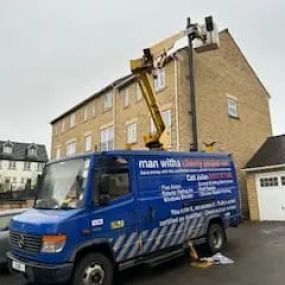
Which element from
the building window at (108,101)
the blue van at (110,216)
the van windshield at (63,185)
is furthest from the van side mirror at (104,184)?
the building window at (108,101)

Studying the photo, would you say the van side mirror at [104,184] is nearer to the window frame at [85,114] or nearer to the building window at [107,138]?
the building window at [107,138]

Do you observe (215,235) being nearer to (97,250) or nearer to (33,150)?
(97,250)

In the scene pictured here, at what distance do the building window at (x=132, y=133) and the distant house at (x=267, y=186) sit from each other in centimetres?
714

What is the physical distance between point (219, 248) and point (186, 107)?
1036cm

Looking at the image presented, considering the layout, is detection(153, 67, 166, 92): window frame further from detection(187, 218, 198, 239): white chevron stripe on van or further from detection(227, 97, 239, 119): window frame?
detection(187, 218, 198, 239): white chevron stripe on van

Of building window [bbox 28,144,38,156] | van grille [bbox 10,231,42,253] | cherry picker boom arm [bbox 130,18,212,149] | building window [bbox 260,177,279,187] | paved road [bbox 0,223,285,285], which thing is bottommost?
paved road [bbox 0,223,285,285]

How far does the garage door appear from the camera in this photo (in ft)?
60.5

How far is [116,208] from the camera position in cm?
717

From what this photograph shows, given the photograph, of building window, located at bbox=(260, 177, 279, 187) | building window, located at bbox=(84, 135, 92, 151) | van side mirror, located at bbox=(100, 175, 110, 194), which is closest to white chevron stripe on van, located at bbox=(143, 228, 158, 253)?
van side mirror, located at bbox=(100, 175, 110, 194)

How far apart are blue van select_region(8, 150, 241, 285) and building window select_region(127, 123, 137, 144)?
1251 cm

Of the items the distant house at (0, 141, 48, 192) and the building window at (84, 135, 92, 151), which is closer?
the building window at (84, 135, 92, 151)

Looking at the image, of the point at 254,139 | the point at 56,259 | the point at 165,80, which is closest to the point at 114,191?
the point at 56,259

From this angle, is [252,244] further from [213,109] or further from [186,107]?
[213,109]

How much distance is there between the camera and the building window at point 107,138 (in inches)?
958
